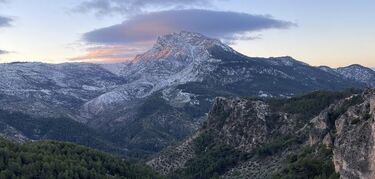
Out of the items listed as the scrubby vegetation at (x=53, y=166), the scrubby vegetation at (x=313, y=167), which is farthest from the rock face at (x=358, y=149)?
the scrubby vegetation at (x=53, y=166)

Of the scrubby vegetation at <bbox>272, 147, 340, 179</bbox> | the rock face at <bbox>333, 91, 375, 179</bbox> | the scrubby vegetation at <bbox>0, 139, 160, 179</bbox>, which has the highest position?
the rock face at <bbox>333, 91, 375, 179</bbox>

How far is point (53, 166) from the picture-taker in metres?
178

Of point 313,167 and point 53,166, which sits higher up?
point 313,167

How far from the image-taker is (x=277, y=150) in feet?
617

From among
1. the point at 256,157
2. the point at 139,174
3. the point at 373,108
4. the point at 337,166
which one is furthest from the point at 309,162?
the point at 139,174

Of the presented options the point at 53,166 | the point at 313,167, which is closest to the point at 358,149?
the point at 313,167

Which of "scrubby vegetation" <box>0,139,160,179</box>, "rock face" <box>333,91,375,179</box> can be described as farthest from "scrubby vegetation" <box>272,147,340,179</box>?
"scrubby vegetation" <box>0,139,160,179</box>

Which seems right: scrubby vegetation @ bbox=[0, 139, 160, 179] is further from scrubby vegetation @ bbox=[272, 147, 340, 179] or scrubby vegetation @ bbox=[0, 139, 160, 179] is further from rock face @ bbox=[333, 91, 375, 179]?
rock face @ bbox=[333, 91, 375, 179]

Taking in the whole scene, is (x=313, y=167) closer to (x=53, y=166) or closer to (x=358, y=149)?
(x=358, y=149)

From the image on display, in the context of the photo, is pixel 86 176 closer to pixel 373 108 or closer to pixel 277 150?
pixel 277 150

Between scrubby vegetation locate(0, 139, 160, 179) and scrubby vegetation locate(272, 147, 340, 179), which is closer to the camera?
scrubby vegetation locate(272, 147, 340, 179)

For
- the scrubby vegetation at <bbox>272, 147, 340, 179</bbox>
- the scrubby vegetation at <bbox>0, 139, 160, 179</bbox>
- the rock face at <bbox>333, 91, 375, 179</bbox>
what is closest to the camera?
the rock face at <bbox>333, 91, 375, 179</bbox>

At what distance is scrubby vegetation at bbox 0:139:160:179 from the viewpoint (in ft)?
566

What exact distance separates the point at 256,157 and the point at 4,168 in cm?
8332
